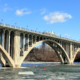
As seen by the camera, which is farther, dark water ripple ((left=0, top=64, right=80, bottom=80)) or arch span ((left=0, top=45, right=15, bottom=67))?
arch span ((left=0, top=45, right=15, bottom=67))

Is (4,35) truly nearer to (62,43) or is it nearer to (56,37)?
(56,37)

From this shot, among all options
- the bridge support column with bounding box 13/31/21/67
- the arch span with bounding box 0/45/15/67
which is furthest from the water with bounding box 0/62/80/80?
the bridge support column with bounding box 13/31/21/67

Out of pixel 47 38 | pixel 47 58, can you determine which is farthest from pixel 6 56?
pixel 47 58

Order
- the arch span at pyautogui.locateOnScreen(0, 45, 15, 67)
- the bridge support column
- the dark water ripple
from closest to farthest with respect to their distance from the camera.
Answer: the dark water ripple, the arch span at pyautogui.locateOnScreen(0, 45, 15, 67), the bridge support column

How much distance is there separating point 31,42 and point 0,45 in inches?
656

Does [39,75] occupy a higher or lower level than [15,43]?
lower

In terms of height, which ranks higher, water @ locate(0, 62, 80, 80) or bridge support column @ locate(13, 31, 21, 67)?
bridge support column @ locate(13, 31, 21, 67)

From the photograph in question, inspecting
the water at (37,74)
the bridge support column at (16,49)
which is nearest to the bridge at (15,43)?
the bridge support column at (16,49)

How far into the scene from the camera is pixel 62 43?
96.1 metres

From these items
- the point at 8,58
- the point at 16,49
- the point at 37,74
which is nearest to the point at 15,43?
the point at 16,49

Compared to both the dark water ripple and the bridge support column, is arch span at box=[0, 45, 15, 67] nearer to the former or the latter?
the bridge support column

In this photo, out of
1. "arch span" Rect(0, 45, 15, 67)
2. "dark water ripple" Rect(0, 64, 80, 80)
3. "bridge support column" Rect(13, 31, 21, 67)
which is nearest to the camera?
"dark water ripple" Rect(0, 64, 80, 80)

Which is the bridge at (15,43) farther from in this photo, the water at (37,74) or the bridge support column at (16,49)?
the water at (37,74)

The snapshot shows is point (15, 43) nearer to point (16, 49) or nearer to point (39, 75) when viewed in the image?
point (16, 49)
